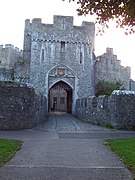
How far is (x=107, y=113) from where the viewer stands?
61.0 feet

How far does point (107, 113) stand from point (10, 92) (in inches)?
230

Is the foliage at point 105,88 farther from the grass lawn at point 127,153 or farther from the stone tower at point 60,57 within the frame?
the grass lawn at point 127,153

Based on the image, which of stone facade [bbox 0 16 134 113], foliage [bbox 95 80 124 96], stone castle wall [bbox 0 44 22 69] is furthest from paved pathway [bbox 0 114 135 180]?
stone castle wall [bbox 0 44 22 69]

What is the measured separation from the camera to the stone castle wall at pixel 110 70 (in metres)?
45.9

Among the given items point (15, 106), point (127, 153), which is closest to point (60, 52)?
point (15, 106)

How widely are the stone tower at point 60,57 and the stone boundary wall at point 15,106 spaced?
18.7m

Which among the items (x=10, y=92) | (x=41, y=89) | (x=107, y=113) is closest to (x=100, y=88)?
(x=41, y=89)

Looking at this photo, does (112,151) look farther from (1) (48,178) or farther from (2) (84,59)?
(2) (84,59)

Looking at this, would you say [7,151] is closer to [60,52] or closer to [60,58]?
[60,58]

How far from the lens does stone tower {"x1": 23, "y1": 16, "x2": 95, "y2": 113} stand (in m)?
35.9

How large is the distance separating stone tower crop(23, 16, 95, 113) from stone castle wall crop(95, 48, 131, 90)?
801 centimetres

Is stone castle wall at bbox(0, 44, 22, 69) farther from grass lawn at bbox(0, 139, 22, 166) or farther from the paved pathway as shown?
the paved pathway

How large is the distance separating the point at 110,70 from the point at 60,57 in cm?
1337

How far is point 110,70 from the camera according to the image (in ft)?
155
